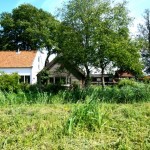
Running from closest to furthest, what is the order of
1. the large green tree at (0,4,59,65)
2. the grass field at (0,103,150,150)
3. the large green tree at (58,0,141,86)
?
the grass field at (0,103,150,150)
the large green tree at (58,0,141,86)
the large green tree at (0,4,59,65)

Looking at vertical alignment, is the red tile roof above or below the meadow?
above

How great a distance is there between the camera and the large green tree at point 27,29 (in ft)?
205

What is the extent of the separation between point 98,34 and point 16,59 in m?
26.6

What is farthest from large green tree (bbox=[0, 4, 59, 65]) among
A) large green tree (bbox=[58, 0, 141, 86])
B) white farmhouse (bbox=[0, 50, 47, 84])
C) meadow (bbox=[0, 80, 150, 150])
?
meadow (bbox=[0, 80, 150, 150])

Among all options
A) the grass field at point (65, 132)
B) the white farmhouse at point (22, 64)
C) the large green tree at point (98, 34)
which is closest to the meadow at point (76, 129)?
the grass field at point (65, 132)

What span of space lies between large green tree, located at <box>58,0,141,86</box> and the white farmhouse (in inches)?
861

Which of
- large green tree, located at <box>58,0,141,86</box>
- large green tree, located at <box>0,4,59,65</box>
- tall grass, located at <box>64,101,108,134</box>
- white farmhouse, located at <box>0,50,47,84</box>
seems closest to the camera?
tall grass, located at <box>64,101,108,134</box>

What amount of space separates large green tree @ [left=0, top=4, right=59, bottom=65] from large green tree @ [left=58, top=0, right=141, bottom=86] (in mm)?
33216

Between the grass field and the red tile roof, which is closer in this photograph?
the grass field

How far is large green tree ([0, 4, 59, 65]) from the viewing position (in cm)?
6247

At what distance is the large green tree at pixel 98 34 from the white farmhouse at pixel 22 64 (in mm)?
21864

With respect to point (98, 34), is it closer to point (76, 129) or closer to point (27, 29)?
point (76, 129)

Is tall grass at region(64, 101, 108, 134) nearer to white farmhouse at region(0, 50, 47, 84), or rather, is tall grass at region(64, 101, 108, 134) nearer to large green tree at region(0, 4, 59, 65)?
white farmhouse at region(0, 50, 47, 84)

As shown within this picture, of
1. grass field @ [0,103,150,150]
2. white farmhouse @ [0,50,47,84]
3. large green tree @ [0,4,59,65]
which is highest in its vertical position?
large green tree @ [0,4,59,65]
